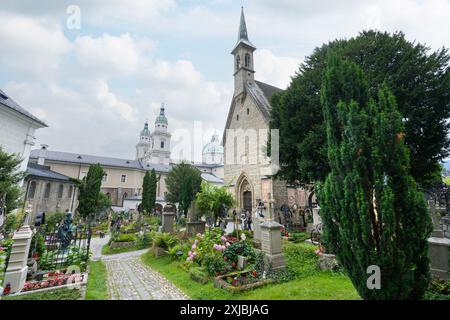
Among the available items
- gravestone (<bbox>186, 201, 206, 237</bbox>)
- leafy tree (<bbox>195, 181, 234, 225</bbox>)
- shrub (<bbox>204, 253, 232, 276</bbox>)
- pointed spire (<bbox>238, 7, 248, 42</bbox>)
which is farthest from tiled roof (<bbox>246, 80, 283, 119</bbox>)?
shrub (<bbox>204, 253, 232, 276</bbox>)

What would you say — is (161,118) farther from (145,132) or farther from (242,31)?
(242,31)

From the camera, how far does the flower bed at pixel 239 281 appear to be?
552cm

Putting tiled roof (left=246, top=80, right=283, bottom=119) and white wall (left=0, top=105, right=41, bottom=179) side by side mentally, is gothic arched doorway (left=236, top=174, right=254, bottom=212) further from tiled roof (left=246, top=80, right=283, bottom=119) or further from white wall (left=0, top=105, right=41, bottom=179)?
white wall (left=0, top=105, right=41, bottom=179)

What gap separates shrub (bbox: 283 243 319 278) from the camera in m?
6.69

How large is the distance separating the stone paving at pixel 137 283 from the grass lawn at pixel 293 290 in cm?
38

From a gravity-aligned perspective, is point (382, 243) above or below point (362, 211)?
below

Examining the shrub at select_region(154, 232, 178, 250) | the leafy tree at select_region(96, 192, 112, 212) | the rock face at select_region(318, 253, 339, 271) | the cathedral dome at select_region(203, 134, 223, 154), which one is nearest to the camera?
the rock face at select_region(318, 253, 339, 271)

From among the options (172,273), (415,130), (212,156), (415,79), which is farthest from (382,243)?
(212,156)

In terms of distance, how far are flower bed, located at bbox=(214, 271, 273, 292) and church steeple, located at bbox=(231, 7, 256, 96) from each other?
19.9 metres

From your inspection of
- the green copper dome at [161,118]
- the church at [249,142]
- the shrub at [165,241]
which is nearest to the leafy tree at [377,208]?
the shrub at [165,241]

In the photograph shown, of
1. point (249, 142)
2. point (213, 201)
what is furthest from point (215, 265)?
point (249, 142)
